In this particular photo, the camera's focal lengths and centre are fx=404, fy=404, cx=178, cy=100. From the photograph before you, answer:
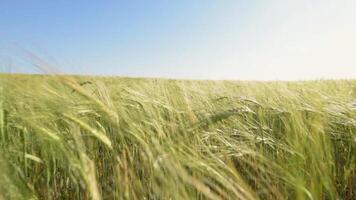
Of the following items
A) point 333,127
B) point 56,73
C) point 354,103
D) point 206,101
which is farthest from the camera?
point 206,101

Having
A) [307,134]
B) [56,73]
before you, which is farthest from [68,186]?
[307,134]

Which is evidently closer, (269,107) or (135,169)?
(135,169)

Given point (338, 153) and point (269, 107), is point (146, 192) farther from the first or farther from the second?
point (338, 153)

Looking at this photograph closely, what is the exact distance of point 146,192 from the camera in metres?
1.30

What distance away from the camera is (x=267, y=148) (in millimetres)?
1572

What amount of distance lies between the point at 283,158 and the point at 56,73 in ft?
2.80

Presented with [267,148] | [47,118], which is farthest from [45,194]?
[267,148]

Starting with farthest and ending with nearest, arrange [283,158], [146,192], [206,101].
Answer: [206,101], [283,158], [146,192]

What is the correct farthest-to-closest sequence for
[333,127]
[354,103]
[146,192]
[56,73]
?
[333,127], [354,103], [146,192], [56,73]

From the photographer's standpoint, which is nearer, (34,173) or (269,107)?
(34,173)

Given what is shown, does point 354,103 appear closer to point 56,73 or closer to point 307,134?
point 307,134

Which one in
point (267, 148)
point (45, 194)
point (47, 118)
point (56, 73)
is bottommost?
point (45, 194)

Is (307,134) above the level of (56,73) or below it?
below

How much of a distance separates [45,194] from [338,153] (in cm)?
115
